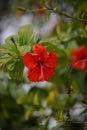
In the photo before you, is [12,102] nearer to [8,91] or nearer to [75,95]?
[8,91]

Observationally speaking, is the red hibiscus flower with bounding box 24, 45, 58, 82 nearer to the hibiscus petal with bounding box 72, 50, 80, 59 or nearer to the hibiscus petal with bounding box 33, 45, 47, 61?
the hibiscus petal with bounding box 33, 45, 47, 61

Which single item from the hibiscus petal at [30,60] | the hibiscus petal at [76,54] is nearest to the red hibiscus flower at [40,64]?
the hibiscus petal at [30,60]

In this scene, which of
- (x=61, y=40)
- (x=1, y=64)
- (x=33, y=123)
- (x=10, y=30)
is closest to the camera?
Answer: (x=1, y=64)

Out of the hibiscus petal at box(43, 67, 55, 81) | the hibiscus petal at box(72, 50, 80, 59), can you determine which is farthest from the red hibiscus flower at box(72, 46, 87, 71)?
the hibiscus petal at box(43, 67, 55, 81)

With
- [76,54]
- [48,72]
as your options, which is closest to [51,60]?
[48,72]

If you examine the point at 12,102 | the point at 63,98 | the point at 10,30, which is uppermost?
the point at 10,30

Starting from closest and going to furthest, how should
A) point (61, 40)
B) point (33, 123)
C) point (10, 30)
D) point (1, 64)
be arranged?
point (1, 64)
point (61, 40)
point (33, 123)
point (10, 30)

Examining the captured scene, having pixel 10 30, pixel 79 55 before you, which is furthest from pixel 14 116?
pixel 10 30

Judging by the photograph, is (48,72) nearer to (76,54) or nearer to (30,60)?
(30,60)
